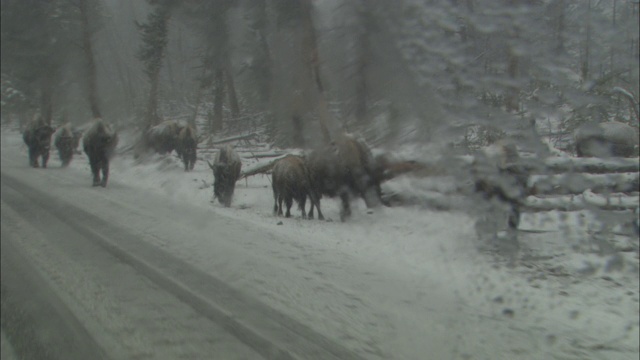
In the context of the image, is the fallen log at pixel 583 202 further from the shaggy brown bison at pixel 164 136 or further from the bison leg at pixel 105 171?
the bison leg at pixel 105 171

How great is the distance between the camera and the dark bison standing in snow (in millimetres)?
6087

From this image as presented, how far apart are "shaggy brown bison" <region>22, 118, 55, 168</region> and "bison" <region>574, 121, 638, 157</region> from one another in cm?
1776

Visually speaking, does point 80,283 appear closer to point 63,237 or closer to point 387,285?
point 63,237

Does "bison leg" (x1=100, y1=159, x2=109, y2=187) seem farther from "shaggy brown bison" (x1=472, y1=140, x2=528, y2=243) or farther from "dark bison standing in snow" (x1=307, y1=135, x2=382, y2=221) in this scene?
"shaggy brown bison" (x1=472, y1=140, x2=528, y2=243)

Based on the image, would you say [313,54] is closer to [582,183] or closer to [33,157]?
[582,183]

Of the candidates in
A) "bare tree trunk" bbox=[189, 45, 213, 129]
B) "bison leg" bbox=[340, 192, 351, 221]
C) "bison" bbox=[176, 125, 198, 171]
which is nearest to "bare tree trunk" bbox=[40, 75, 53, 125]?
"bison" bbox=[176, 125, 198, 171]

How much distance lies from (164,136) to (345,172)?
14.3 ft

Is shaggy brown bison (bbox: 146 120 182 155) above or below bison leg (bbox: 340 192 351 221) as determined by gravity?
above

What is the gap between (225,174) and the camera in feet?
35.9

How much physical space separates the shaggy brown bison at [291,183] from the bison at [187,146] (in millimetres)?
1883

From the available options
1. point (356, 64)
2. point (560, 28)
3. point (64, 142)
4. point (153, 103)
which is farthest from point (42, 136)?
point (560, 28)

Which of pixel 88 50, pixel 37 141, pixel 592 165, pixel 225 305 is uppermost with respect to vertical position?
pixel 88 50

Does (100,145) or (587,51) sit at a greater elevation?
(587,51)

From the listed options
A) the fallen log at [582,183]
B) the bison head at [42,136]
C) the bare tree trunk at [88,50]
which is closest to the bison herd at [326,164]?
the fallen log at [582,183]
